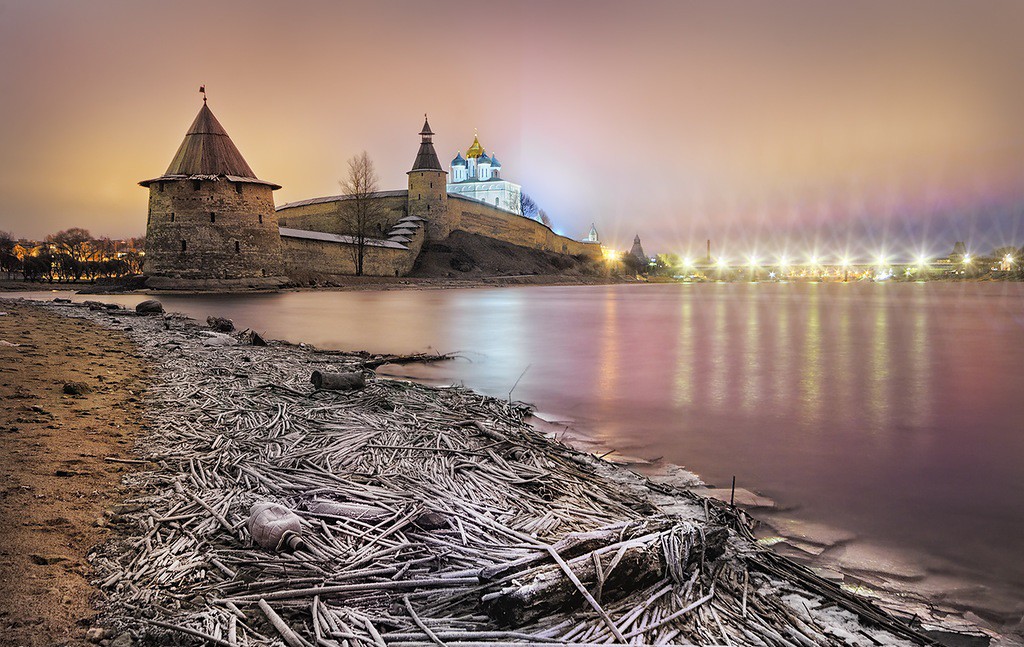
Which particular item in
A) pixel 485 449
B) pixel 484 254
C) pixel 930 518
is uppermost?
pixel 484 254

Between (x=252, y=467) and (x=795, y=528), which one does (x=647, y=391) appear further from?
(x=252, y=467)

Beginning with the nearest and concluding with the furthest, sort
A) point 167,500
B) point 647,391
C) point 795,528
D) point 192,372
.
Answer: point 167,500
point 795,528
point 192,372
point 647,391

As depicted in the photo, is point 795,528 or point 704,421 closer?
point 795,528

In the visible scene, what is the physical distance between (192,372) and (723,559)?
6.30 meters

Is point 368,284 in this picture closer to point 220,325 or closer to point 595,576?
point 220,325

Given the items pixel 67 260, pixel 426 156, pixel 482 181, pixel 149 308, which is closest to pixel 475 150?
pixel 482 181

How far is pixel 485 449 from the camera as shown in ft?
13.2

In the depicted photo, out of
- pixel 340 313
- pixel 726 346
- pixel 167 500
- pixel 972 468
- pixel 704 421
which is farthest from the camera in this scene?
pixel 340 313

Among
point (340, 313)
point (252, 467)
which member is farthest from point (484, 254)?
point (252, 467)

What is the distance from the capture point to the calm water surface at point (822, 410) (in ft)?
11.7

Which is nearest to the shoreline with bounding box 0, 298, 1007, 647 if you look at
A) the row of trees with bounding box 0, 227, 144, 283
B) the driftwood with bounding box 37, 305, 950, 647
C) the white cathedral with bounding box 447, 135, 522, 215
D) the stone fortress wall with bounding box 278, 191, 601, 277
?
the driftwood with bounding box 37, 305, 950, 647

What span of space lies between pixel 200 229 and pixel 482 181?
6039cm

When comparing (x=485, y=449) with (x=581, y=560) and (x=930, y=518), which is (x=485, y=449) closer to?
(x=581, y=560)

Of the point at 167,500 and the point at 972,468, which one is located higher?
the point at 167,500
